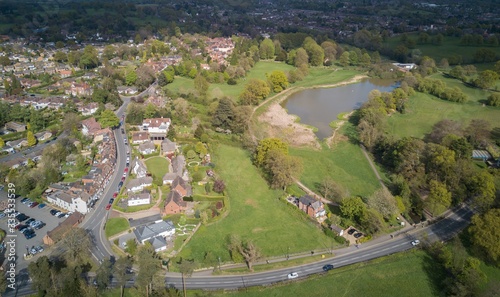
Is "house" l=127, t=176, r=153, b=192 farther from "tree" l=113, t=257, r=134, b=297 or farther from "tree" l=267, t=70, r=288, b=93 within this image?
"tree" l=267, t=70, r=288, b=93

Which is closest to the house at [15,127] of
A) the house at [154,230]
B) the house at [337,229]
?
the house at [154,230]

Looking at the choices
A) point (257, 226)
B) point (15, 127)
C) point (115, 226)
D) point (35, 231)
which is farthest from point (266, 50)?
point (35, 231)

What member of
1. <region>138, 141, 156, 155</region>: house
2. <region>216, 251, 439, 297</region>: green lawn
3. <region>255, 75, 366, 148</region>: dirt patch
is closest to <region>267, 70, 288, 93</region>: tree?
<region>255, 75, 366, 148</region>: dirt patch

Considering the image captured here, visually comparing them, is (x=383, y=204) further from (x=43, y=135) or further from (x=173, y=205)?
(x=43, y=135)

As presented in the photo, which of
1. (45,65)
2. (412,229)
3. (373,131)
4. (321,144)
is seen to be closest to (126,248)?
(412,229)

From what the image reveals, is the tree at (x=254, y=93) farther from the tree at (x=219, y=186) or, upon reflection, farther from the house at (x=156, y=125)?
the tree at (x=219, y=186)
